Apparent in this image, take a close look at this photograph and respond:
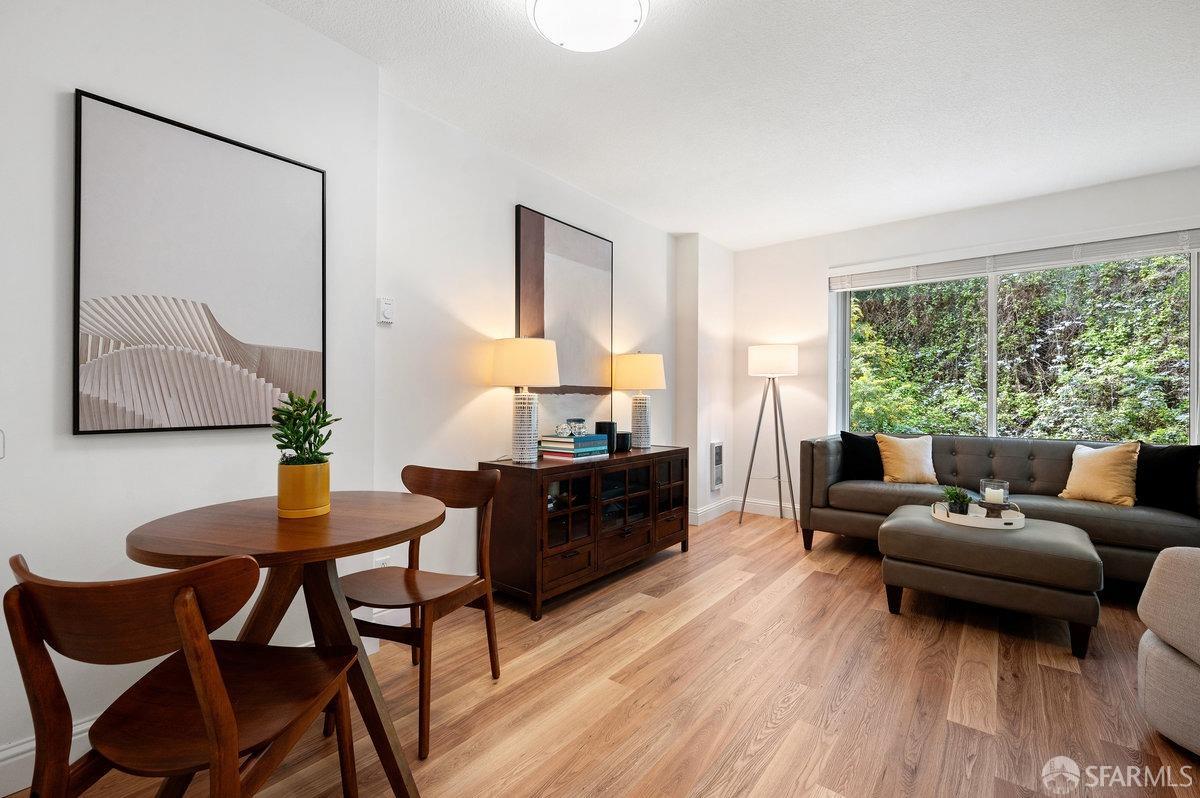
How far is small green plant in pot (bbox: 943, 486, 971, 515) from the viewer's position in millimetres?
2773

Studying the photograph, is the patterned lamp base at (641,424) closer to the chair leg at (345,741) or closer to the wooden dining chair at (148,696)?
the chair leg at (345,741)

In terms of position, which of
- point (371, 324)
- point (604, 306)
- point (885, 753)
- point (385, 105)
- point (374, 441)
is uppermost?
point (385, 105)

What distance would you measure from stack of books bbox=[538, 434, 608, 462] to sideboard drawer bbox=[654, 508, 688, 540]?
665mm

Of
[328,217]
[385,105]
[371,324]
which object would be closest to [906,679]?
[371,324]

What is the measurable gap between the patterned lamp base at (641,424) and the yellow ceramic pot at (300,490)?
2.42 meters

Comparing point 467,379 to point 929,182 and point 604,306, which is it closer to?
point 604,306

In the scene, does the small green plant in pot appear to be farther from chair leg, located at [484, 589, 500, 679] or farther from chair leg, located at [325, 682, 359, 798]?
chair leg, located at [325, 682, 359, 798]

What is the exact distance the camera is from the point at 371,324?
92.5 inches

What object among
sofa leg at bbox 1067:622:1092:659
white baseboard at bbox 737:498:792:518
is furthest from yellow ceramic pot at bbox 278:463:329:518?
white baseboard at bbox 737:498:792:518

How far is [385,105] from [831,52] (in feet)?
6.40

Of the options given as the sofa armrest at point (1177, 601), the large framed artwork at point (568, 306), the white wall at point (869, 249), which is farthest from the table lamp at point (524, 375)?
the white wall at point (869, 249)

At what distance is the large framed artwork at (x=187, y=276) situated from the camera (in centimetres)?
161

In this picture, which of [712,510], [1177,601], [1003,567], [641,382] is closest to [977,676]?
[1003,567]

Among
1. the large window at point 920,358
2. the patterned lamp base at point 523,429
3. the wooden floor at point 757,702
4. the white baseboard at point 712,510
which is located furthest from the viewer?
the white baseboard at point 712,510
